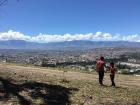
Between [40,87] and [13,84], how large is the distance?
1.68 metres

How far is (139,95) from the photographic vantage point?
805 inches

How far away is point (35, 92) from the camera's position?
19.3 meters

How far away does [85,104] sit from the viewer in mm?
17906

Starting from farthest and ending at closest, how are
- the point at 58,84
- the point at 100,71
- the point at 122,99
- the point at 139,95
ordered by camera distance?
1. the point at 100,71
2. the point at 58,84
3. the point at 139,95
4. the point at 122,99

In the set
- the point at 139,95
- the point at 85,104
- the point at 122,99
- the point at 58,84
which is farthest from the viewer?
the point at 58,84

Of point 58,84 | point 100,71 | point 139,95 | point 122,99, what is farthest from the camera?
point 100,71

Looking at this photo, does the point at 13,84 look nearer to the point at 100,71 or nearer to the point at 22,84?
the point at 22,84

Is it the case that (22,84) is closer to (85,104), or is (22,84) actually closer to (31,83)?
(31,83)

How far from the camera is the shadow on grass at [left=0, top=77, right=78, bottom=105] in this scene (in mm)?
18078

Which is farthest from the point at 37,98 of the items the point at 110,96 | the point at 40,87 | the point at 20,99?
the point at 110,96

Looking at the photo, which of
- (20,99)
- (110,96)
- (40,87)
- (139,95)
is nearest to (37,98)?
(20,99)

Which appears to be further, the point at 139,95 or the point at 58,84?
the point at 58,84

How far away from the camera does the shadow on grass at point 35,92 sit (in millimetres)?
18078

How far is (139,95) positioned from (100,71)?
4.28m
